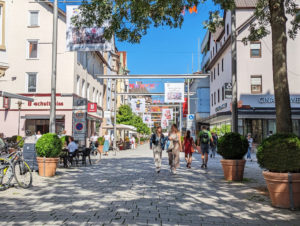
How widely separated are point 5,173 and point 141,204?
3.83 m

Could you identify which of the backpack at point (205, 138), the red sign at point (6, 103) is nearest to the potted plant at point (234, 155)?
the backpack at point (205, 138)

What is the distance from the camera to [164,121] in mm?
41031

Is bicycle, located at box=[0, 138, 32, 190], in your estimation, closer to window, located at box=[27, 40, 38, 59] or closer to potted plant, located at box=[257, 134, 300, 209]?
potted plant, located at box=[257, 134, 300, 209]

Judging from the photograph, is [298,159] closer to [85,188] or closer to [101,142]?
[85,188]

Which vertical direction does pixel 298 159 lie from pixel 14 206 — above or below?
above

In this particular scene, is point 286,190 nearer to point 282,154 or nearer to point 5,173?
point 282,154

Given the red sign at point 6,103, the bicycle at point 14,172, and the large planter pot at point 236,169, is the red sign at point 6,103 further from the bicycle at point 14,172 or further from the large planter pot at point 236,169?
the large planter pot at point 236,169

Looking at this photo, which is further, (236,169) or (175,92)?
(175,92)

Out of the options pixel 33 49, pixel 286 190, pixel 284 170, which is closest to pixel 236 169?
pixel 284 170

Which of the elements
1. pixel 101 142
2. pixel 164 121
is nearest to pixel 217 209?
pixel 101 142

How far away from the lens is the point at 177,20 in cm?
970

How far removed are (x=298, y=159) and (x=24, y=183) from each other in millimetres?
6556

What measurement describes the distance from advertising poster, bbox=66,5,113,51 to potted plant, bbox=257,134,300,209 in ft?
29.5

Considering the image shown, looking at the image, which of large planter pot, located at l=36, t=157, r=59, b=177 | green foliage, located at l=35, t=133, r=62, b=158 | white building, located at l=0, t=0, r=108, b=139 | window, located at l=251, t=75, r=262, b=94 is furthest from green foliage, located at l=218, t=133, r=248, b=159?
window, located at l=251, t=75, r=262, b=94
